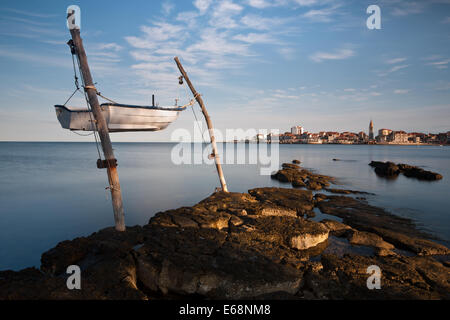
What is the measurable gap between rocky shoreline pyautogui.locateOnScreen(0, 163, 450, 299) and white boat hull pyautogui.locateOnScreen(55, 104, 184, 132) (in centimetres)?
576

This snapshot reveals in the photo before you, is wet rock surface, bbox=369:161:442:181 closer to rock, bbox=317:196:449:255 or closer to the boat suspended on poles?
rock, bbox=317:196:449:255

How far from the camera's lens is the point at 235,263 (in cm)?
565

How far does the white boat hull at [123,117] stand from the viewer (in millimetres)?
11453

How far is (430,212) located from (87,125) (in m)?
20.9

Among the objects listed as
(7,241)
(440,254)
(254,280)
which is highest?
(254,280)

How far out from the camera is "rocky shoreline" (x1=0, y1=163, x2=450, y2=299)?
191 inches

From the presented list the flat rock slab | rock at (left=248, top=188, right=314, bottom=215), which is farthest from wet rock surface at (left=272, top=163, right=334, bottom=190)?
the flat rock slab

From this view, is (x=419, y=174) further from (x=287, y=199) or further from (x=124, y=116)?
(x=124, y=116)

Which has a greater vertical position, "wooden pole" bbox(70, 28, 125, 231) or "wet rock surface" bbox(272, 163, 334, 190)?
"wooden pole" bbox(70, 28, 125, 231)

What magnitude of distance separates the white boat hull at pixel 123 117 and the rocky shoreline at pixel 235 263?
5.76m

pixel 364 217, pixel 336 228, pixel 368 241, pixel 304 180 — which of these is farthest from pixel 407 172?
pixel 368 241
